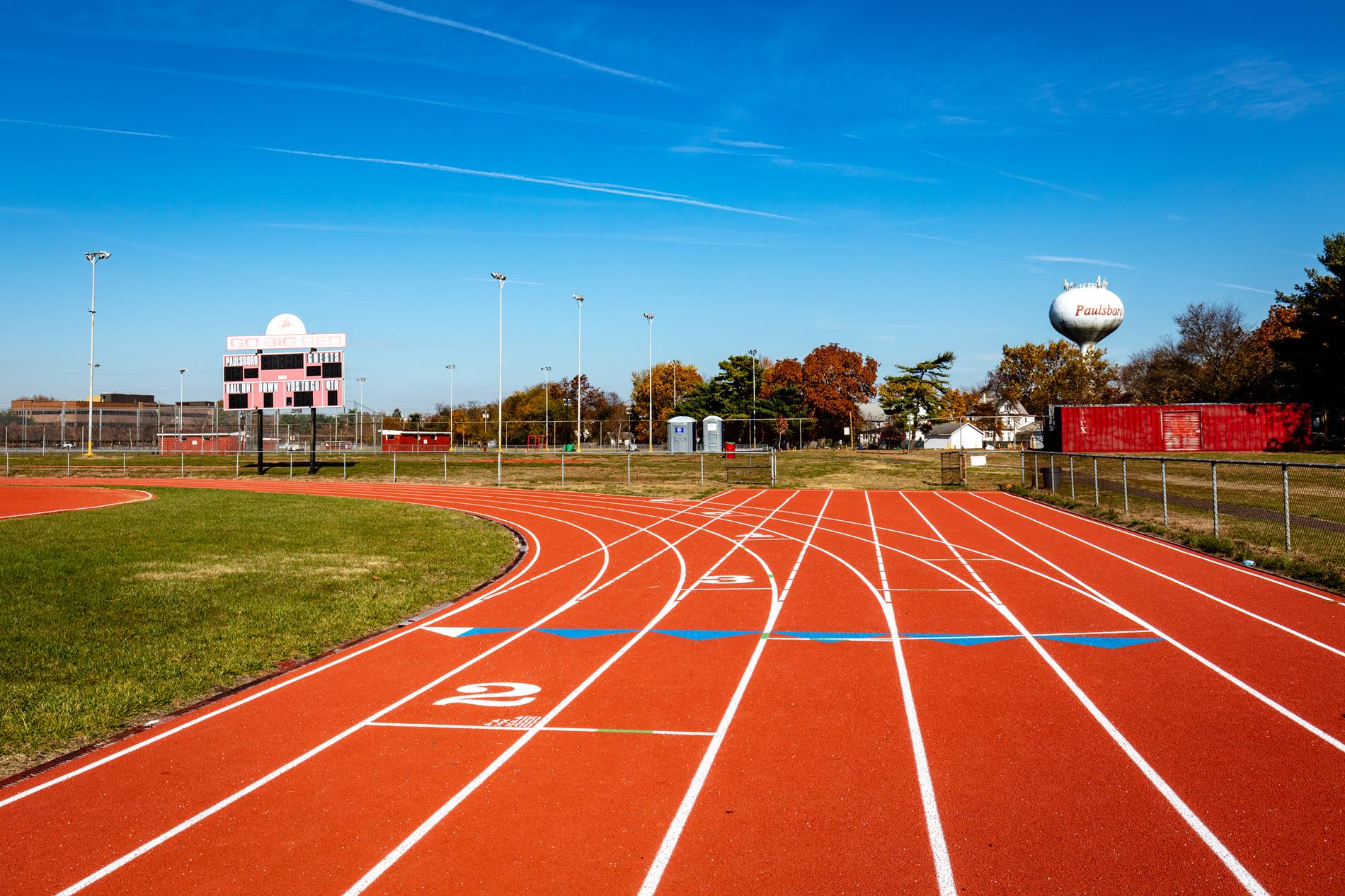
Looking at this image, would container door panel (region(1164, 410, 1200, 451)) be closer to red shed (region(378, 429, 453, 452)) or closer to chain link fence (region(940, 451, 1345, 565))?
chain link fence (region(940, 451, 1345, 565))

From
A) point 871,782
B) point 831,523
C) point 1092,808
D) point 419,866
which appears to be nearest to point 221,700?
point 419,866

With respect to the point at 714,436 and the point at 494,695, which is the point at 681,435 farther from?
the point at 494,695

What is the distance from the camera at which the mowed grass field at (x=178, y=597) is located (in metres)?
7.39

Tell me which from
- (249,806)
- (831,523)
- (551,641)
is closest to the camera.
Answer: (249,806)

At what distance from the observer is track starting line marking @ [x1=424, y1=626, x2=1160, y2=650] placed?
30.5 feet

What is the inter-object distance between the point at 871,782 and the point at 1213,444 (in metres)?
51.5

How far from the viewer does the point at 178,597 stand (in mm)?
11398

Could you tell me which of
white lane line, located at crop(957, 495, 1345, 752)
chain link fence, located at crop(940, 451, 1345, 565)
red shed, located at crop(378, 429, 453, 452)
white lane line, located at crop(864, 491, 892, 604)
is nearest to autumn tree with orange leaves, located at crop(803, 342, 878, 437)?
red shed, located at crop(378, 429, 453, 452)

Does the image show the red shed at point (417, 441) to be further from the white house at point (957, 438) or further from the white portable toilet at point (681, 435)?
the white house at point (957, 438)

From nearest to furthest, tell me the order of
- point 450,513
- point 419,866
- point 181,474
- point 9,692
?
1. point 419,866
2. point 9,692
3. point 450,513
4. point 181,474

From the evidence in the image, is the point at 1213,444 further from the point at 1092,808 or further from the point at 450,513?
the point at 1092,808

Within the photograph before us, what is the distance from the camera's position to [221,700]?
7.51 meters

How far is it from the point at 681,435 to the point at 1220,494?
40.0 meters

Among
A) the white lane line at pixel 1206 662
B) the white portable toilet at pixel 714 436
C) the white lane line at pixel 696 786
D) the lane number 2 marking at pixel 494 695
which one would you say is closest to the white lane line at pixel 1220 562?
the white lane line at pixel 1206 662
